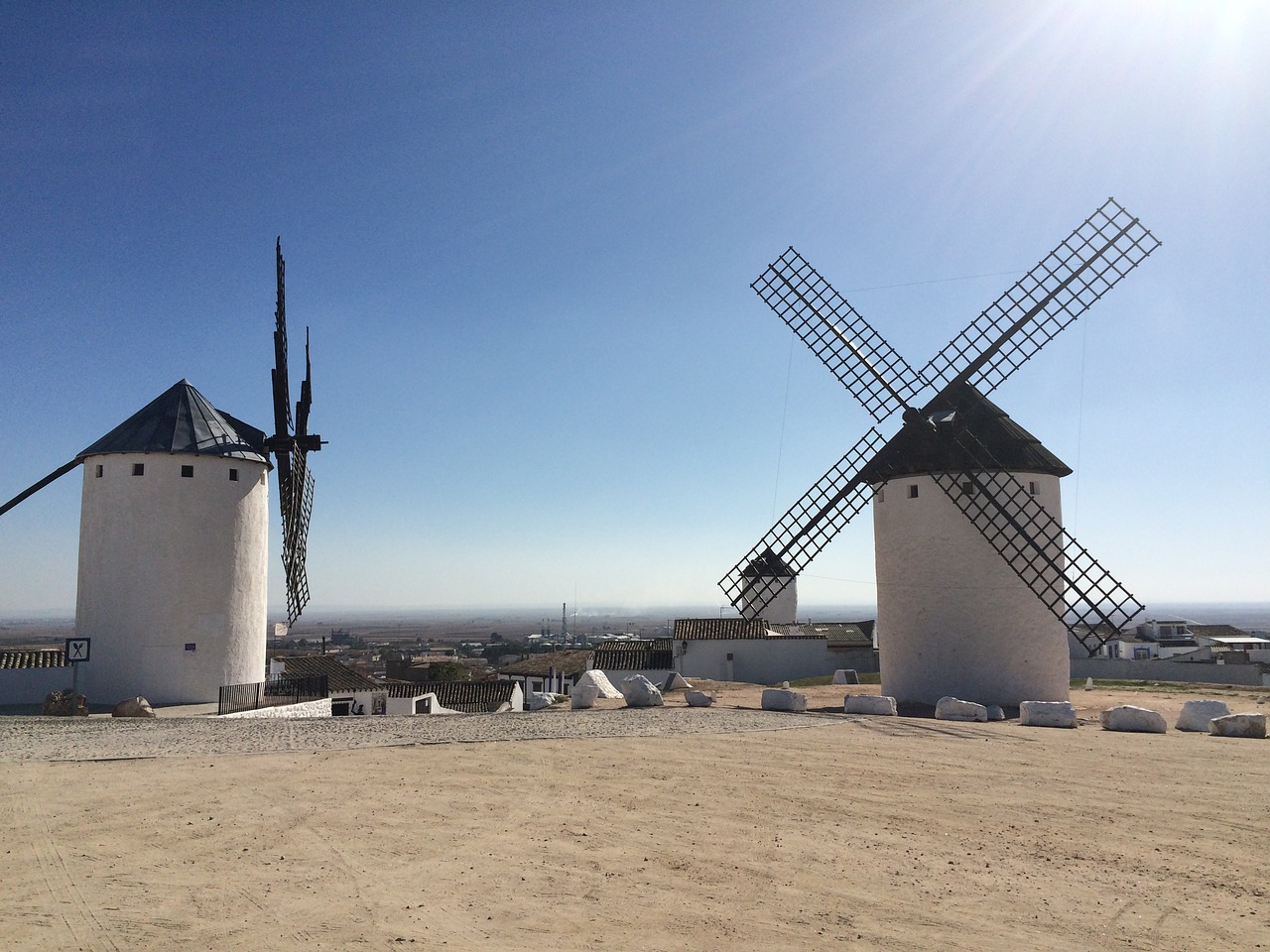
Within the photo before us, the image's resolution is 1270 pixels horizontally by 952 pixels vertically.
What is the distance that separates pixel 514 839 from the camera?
291 inches

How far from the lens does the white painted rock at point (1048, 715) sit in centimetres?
1470

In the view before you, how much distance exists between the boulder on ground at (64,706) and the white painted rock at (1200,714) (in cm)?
2068

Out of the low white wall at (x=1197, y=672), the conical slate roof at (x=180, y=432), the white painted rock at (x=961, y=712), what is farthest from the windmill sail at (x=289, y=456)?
the low white wall at (x=1197, y=672)

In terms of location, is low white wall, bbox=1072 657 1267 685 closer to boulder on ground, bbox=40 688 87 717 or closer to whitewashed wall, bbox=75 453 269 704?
whitewashed wall, bbox=75 453 269 704

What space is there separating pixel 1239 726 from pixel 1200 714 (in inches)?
40.9

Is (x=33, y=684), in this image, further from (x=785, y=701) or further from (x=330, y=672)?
(x=785, y=701)

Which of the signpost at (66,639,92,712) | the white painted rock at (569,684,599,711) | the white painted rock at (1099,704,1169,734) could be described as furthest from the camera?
the signpost at (66,639,92,712)

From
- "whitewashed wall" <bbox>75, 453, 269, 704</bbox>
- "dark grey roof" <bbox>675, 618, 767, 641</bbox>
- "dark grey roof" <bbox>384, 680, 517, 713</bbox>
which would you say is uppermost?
"whitewashed wall" <bbox>75, 453, 269, 704</bbox>

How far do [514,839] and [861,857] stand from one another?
2885 mm

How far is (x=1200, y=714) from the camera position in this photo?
14.5m

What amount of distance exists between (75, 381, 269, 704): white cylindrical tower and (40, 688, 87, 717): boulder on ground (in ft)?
3.63

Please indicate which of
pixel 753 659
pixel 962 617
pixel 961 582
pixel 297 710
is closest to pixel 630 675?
pixel 753 659

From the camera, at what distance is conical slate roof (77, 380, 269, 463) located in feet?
64.0

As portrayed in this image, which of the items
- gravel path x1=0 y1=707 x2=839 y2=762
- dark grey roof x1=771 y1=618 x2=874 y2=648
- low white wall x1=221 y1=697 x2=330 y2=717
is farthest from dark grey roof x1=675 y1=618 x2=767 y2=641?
gravel path x1=0 y1=707 x2=839 y2=762
